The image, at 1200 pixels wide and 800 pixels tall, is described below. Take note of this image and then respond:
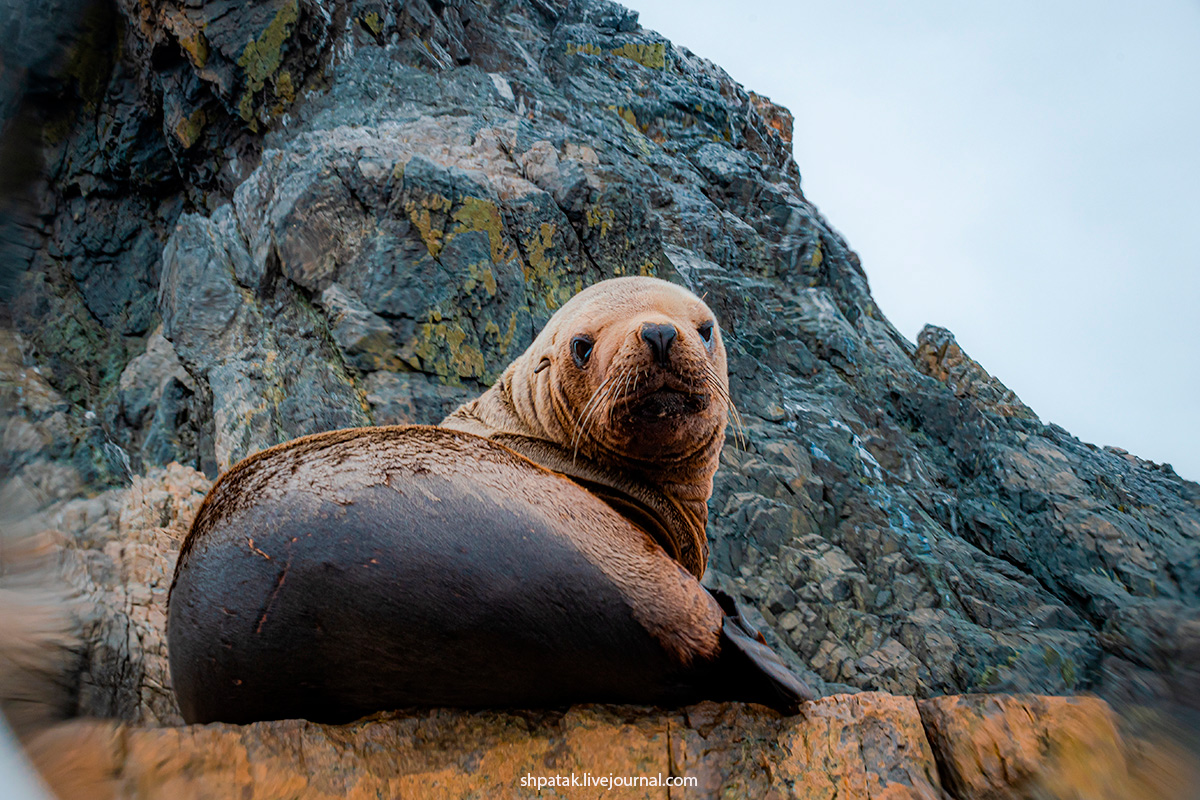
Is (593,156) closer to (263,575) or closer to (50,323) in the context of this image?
(50,323)

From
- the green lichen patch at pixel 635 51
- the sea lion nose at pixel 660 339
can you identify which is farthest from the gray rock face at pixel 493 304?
the sea lion nose at pixel 660 339

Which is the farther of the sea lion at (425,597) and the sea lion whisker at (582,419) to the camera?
the sea lion whisker at (582,419)

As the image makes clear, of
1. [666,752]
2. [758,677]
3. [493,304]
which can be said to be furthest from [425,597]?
[493,304]

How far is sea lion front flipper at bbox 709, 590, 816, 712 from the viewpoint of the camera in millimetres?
1961

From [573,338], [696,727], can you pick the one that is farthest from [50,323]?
[696,727]

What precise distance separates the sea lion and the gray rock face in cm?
163

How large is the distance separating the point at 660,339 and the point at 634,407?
305mm

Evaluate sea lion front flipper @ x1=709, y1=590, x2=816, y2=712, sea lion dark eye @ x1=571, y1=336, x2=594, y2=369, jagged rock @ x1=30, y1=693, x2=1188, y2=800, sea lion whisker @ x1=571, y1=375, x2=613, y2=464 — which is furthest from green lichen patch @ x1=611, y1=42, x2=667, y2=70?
jagged rock @ x1=30, y1=693, x2=1188, y2=800

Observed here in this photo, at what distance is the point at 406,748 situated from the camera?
72.6 inches

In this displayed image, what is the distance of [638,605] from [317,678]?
2.92 ft

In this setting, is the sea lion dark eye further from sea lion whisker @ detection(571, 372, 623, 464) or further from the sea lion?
the sea lion

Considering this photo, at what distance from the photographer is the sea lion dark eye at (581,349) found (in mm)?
3123

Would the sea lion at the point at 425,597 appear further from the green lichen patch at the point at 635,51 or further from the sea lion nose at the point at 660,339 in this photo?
the green lichen patch at the point at 635,51

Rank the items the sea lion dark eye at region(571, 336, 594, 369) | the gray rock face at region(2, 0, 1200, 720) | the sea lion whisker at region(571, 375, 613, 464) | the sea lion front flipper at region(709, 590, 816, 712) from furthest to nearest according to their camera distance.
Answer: the gray rock face at region(2, 0, 1200, 720) < the sea lion dark eye at region(571, 336, 594, 369) < the sea lion whisker at region(571, 375, 613, 464) < the sea lion front flipper at region(709, 590, 816, 712)
